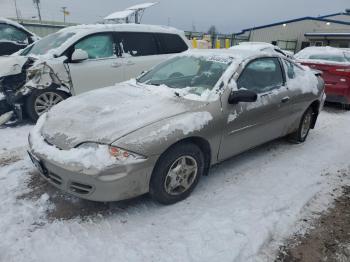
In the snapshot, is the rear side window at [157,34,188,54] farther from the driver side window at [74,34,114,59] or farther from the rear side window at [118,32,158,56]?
the driver side window at [74,34,114,59]

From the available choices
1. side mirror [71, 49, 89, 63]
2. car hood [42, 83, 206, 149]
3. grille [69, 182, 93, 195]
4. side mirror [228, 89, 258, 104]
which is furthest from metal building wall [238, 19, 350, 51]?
grille [69, 182, 93, 195]

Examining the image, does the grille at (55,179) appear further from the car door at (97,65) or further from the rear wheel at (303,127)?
the rear wheel at (303,127)

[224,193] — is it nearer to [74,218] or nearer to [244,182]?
[244,182]

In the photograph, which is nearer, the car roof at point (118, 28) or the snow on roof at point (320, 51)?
the car roof at point (118, 28)

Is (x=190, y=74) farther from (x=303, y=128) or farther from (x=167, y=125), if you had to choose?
(x=303, y=128)

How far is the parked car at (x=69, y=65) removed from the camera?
5.93m

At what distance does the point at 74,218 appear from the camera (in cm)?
321

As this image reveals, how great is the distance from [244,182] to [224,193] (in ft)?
1.33

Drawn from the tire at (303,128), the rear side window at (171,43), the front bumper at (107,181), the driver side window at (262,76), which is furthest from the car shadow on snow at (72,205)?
the rear side window at (171,43)

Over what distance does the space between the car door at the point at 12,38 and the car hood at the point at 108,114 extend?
4.78 meters

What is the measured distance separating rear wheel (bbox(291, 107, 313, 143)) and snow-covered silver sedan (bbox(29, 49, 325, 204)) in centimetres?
43

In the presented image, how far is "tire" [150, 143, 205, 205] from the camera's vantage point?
3.22 meters

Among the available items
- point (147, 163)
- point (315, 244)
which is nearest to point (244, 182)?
point (315, 244)

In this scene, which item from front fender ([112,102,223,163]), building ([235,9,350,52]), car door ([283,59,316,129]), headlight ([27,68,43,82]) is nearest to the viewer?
front fender ([112,102,223,163])
